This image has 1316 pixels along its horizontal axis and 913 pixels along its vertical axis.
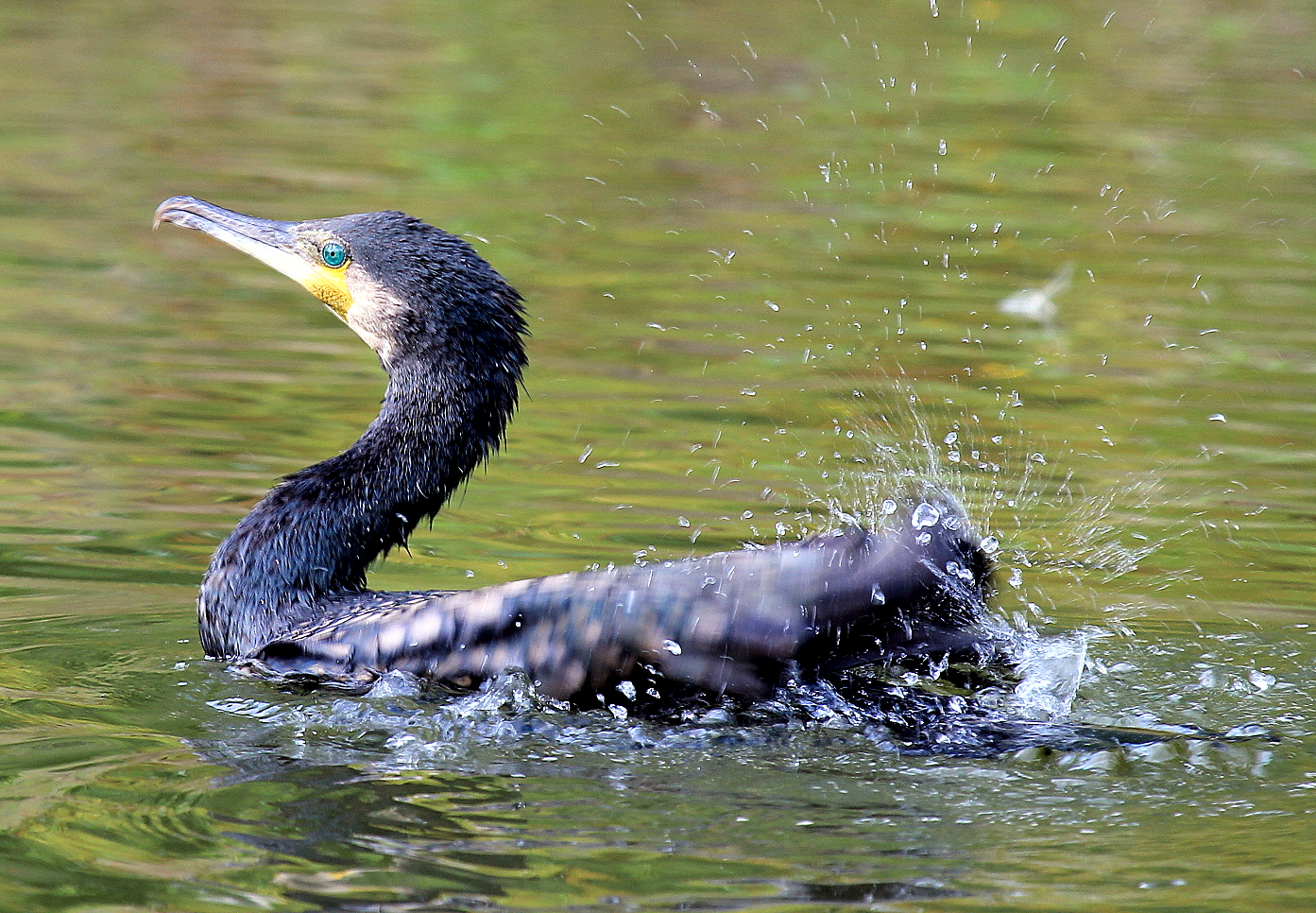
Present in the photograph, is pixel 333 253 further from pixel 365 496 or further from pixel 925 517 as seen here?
pixel 925 517

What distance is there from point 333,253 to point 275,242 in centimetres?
25

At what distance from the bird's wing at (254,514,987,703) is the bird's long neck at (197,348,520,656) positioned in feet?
2.23

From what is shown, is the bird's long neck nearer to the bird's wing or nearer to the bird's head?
the bird's head

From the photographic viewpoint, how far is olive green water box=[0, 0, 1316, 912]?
3738 millimetres

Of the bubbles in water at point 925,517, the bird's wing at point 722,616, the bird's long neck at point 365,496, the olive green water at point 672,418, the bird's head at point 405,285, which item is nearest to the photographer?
the olive green water at point 672,418

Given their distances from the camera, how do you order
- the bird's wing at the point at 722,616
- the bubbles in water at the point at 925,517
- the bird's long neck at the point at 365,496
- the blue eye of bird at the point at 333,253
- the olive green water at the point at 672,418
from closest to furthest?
the olive green water at the point at 672,418 < the bird's wing at the point at 722,616 < the bubbles in water at the point at 925,517 < the bird's long neck at the point at 365,496 < the blue eye of bird at the point at 333,253

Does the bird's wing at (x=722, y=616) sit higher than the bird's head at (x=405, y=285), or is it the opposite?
the bird's head at (x=405, y=285)

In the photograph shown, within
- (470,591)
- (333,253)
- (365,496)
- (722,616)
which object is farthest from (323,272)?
(722,616)

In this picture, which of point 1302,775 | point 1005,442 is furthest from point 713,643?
point 1005,442

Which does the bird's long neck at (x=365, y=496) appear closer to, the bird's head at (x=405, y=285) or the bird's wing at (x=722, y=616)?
the bird's head at (x=405, y=285)

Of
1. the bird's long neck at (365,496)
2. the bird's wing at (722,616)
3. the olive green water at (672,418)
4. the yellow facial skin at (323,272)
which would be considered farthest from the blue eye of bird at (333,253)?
the bird's wing at (722,616)

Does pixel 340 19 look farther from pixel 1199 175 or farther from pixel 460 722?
pixel 460 722

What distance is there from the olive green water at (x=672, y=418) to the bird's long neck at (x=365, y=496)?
1.10 ft

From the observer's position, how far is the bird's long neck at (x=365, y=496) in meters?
4.88
